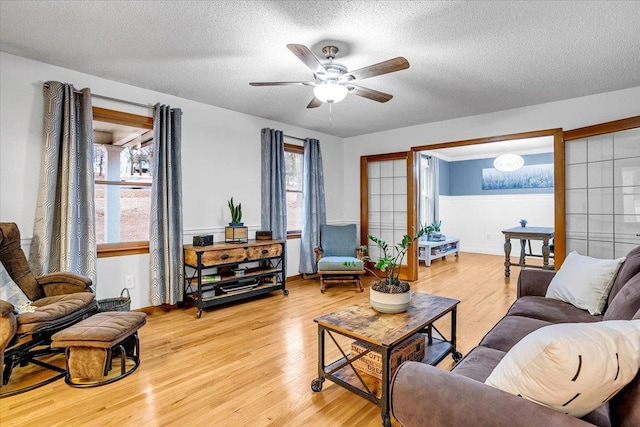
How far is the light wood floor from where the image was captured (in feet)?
5.91

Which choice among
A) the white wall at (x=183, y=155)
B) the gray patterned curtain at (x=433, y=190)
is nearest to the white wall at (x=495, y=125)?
the white wall at (x=183, y=155)

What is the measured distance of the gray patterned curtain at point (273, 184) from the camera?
4582mm

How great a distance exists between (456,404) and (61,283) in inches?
117

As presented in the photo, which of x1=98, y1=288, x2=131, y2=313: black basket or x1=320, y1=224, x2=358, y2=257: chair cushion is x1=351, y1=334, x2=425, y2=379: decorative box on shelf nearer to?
x1=98, y1=288, x2=131, y2=313: black basket

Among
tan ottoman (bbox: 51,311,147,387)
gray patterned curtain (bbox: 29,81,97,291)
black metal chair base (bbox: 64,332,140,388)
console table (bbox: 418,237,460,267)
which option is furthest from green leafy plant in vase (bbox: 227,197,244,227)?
console table (bbox: 418,237,460,267)

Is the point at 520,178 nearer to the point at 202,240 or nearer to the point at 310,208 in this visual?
the point at 310,208

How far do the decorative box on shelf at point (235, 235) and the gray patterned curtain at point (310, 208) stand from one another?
4.32 feet

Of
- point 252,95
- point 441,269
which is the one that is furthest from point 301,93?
point 441,269

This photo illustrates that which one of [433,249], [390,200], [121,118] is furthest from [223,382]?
[433,249]

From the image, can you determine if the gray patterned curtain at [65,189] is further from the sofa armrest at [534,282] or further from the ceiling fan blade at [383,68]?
the sofa armrest at [534,282]

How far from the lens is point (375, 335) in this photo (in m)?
1.80

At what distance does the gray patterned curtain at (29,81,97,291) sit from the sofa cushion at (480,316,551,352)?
10.9 ft

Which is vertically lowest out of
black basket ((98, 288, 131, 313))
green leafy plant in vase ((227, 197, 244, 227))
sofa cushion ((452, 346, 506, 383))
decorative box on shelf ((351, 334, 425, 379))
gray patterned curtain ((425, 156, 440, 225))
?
decorative box on shelf ((351, 334, 425, 379))

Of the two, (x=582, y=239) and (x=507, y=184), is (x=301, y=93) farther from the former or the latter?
(x=507, y=184)
